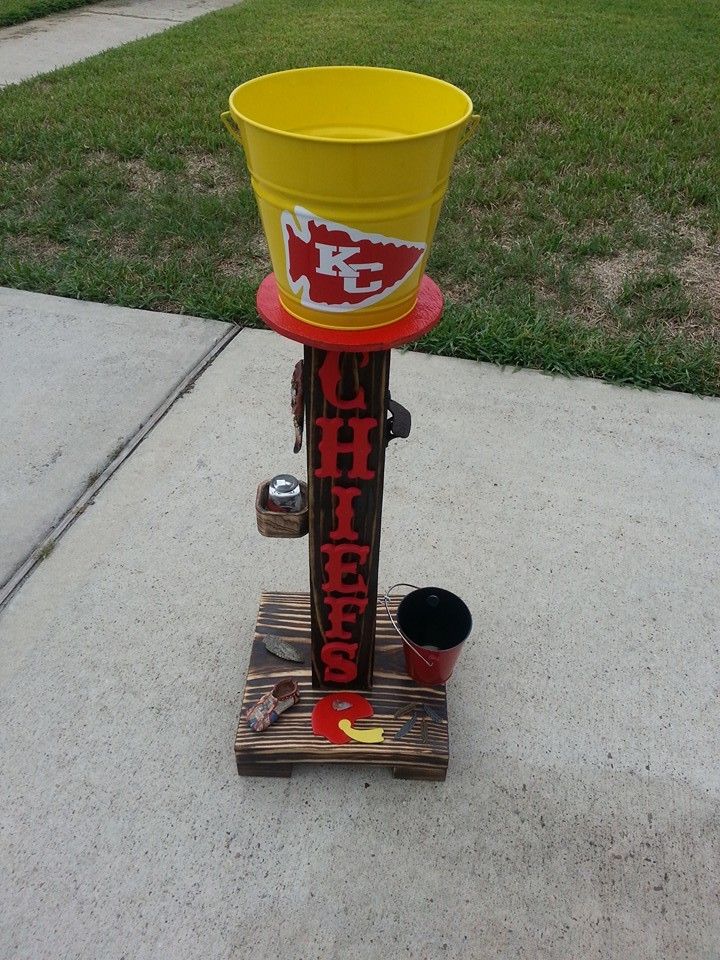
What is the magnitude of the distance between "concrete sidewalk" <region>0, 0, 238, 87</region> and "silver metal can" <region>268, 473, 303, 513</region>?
6466 millimetres

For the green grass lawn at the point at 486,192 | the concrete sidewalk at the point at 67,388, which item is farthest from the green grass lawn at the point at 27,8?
the concrete sidewalk at the point at 67,388

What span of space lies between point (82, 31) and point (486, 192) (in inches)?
240

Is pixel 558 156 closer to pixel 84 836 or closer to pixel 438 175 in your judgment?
pixel 438 175

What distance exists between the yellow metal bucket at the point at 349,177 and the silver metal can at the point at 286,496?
0.47 m

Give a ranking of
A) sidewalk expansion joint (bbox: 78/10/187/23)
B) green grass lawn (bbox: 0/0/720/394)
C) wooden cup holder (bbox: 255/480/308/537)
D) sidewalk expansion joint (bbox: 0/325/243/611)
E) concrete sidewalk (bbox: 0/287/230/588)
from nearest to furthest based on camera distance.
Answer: wooden cup holder (bbox: 255/480/308/537) < sidewalk expansion joint (bbox: 0/325/243/611) < concrete sidewalk (bbox: 0/287/230/588) < green grass lawn (bbox: 0/0/720/394) < sidewalk expansion joint (bbox: 78/10/187/23)

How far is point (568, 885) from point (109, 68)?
719 centimetres

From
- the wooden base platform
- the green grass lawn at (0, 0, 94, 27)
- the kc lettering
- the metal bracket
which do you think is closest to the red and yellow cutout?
the wooden base platform

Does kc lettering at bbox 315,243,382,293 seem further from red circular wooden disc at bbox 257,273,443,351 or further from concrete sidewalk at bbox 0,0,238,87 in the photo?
concrete sidewalk at bbox 0,0,238,87

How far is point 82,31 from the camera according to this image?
25.4 feet

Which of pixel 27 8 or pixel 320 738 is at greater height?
pixel 27 8

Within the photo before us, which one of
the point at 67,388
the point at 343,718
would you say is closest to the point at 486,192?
the point at 67,388

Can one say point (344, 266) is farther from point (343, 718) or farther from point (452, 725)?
point (452, 725)

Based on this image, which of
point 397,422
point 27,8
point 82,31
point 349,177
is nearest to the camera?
point 349,177

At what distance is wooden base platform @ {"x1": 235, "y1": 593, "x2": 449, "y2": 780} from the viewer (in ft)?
5.68
